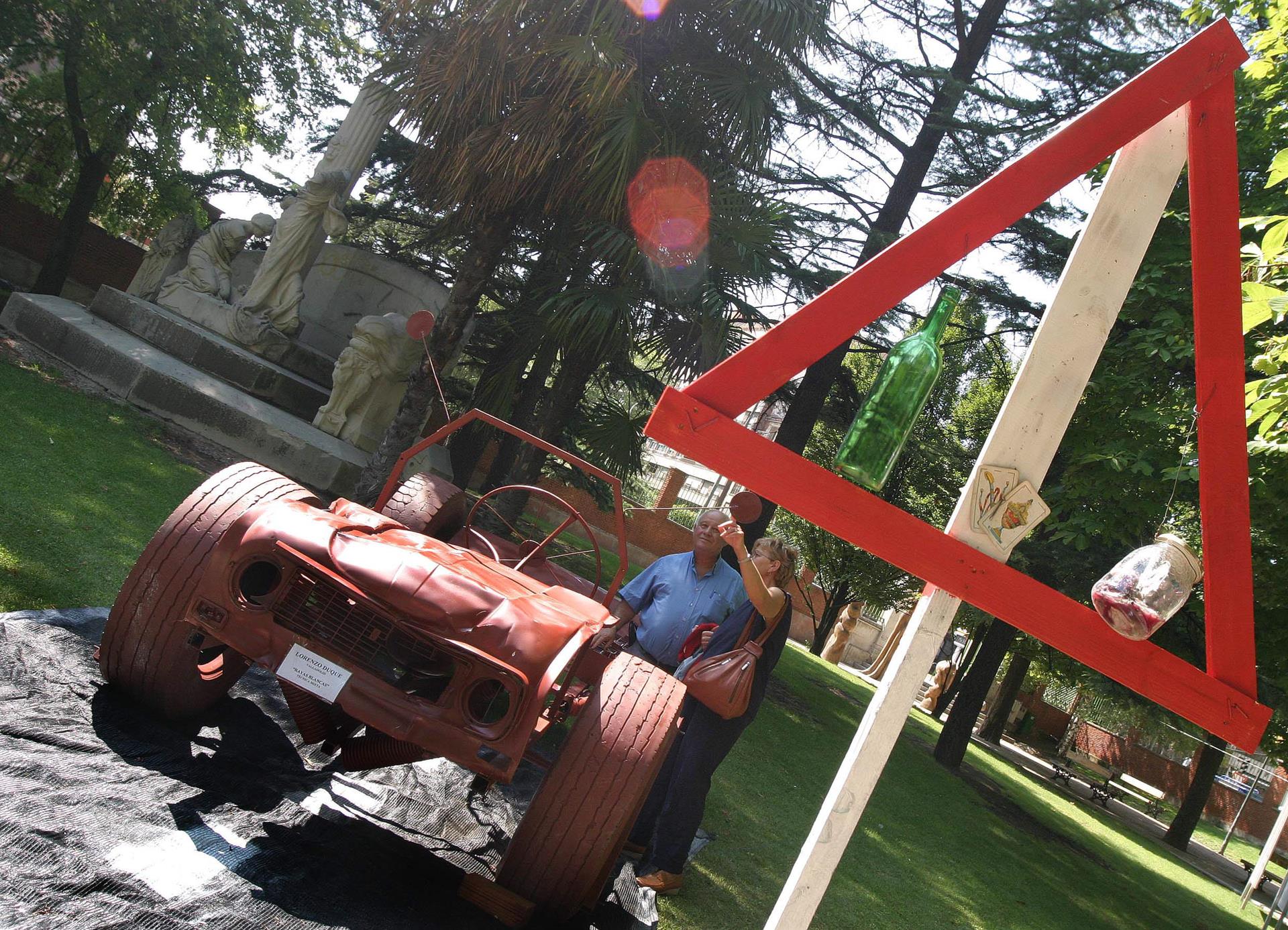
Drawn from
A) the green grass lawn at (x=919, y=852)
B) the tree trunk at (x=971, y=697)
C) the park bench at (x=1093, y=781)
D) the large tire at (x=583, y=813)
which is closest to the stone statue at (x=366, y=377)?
the green grass lawn at (x=919, y=852)

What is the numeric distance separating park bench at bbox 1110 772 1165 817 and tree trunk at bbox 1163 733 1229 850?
429 cm

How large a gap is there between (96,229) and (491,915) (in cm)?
2135

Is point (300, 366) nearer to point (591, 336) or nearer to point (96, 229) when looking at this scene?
point (591, 336)

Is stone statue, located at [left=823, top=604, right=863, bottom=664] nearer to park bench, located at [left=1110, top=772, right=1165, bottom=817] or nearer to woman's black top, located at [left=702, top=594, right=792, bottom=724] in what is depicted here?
park bench, located at [left=1110, top=772, right=1165, bottom=817]

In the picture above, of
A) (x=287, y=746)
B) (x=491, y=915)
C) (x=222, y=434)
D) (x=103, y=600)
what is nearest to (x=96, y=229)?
(x=222, y=434)

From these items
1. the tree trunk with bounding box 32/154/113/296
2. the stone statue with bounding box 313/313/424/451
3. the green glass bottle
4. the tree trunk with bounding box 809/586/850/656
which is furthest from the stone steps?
the tree trunk with bounding box 809/586/850/656

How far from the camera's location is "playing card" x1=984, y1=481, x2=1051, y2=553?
207 cm

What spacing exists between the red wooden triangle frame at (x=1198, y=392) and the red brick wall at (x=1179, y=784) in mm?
28930

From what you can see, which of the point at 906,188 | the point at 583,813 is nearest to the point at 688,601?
the point at 583,813

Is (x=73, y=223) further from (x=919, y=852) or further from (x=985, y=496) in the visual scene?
(x=985, y=496)

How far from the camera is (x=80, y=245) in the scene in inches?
756

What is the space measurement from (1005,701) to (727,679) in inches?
735

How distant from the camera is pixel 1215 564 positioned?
6.81 ft

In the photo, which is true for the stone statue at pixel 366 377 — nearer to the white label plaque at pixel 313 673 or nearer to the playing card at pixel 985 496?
the white label plaque at pixel 313 673
